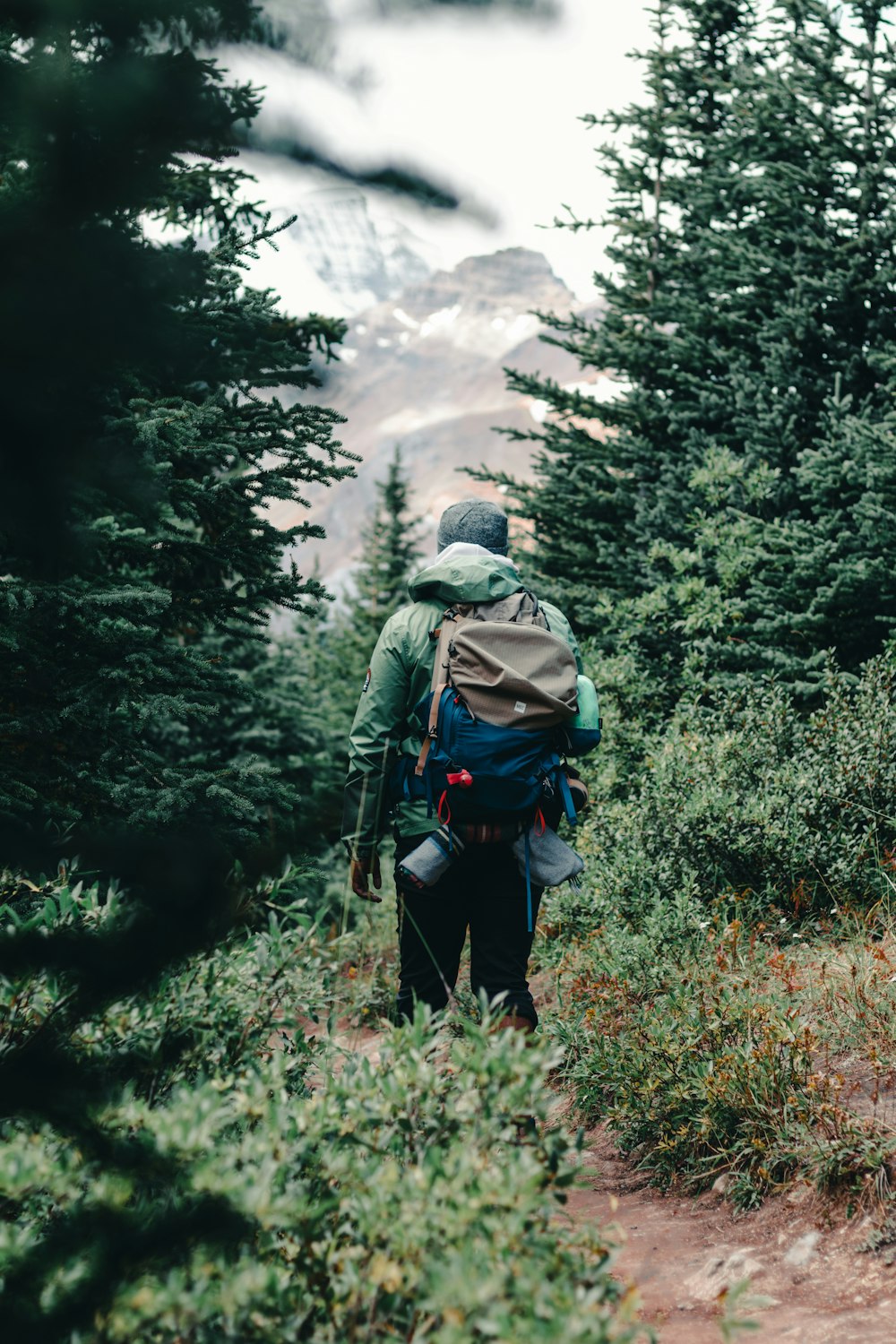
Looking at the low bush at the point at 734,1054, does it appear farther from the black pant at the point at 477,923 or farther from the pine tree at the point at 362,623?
the pine tree at the point at 362,623

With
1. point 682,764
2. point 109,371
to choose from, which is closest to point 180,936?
point 109,371

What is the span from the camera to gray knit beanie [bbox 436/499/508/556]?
348cm

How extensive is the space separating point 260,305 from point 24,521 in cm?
398

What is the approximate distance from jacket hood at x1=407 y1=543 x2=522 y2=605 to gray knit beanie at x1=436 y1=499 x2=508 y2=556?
0.14 meters

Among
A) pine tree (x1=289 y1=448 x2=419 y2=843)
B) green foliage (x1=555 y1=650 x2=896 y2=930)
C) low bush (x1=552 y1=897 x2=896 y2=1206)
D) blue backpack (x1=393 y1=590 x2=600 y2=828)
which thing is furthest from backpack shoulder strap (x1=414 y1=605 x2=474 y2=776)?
pine tree (x1=289 y1=448 x2=419 y2=843)

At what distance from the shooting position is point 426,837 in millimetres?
3203

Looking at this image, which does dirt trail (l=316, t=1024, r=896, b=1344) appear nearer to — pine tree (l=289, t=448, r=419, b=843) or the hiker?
the hiker

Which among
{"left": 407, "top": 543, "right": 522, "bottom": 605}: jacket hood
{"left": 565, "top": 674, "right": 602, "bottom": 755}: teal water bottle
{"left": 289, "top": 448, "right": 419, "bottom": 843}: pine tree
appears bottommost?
{"left": 289, "top": 448, "right": 419, "bottom": 843}: pine tree

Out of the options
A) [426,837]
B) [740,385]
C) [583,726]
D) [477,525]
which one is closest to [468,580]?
[477,525]

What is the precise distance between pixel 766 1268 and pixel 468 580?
216 cm

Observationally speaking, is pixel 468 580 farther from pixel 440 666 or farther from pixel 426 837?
pixel 426 837

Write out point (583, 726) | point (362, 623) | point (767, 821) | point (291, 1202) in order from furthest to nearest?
point (362, 623) < point (767, 821) < point (583, 726) < point (291, 1202)

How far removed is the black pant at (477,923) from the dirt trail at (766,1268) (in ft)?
2.07

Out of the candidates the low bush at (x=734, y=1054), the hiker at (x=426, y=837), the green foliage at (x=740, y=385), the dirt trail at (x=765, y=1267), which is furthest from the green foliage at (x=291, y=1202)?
the green foliage at (x=740, y=385)
